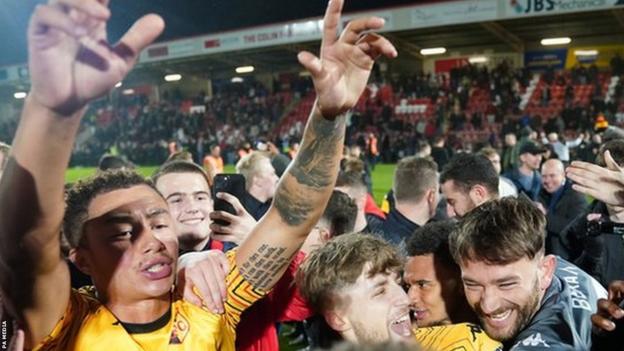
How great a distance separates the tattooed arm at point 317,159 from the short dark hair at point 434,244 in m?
0.71

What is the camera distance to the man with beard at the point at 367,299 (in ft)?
7.18

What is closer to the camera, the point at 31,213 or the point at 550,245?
the point at 31,213

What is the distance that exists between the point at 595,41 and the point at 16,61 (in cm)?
2773

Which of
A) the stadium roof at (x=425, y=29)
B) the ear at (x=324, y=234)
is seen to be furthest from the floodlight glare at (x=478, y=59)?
the ear at (x=324, y=234)

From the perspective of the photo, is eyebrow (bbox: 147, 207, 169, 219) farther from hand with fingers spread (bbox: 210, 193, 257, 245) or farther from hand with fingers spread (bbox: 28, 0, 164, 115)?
hand with fingers spread (bbox: 28, 0, 164, 115)

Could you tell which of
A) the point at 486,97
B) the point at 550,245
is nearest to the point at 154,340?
the point at 550,245

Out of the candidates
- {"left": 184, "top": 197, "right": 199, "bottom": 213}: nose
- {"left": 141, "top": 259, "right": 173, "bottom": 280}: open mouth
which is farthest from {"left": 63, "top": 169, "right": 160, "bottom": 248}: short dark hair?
{"left": 184, "top": 197, "right": 199, "bottom": 213}: nose

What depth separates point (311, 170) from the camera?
2.15 m

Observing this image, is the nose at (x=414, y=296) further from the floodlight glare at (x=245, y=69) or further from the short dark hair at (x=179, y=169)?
the floodlight glare at (x=245, y=69)

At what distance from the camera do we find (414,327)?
254 centimetres

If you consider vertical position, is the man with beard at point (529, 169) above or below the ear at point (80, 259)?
below

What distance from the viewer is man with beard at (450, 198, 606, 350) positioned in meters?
2.20

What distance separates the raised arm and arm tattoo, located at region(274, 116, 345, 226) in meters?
0.82

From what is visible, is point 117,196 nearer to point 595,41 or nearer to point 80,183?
point 80,183
